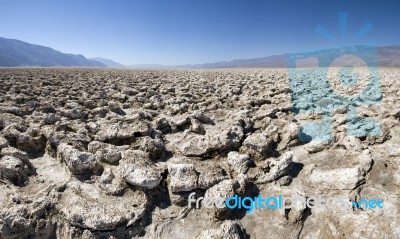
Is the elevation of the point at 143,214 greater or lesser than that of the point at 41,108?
lesser

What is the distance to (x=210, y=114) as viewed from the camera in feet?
17.9

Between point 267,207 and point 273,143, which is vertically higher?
point 273,143

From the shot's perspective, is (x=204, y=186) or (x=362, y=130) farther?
(x=362, y=130)

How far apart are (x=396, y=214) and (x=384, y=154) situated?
998 millimetres

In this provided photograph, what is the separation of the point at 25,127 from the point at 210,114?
314cm

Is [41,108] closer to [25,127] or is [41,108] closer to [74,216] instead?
[25,127]

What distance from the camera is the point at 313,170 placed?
2811mm

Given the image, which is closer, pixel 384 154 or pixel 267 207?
pixel 267 207

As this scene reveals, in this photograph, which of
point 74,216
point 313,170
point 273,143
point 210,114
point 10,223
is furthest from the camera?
point 210,114

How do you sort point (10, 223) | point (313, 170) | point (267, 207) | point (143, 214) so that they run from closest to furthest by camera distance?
point (10, 223) → point (143, 214) → point (267, 207) → point (313, 170)

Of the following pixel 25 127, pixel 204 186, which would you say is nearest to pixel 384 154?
pixel 204 186

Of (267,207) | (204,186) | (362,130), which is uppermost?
(362,130)

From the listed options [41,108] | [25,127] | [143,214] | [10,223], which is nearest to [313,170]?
[143,214]

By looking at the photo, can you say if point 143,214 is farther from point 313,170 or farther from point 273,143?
point 273,143
